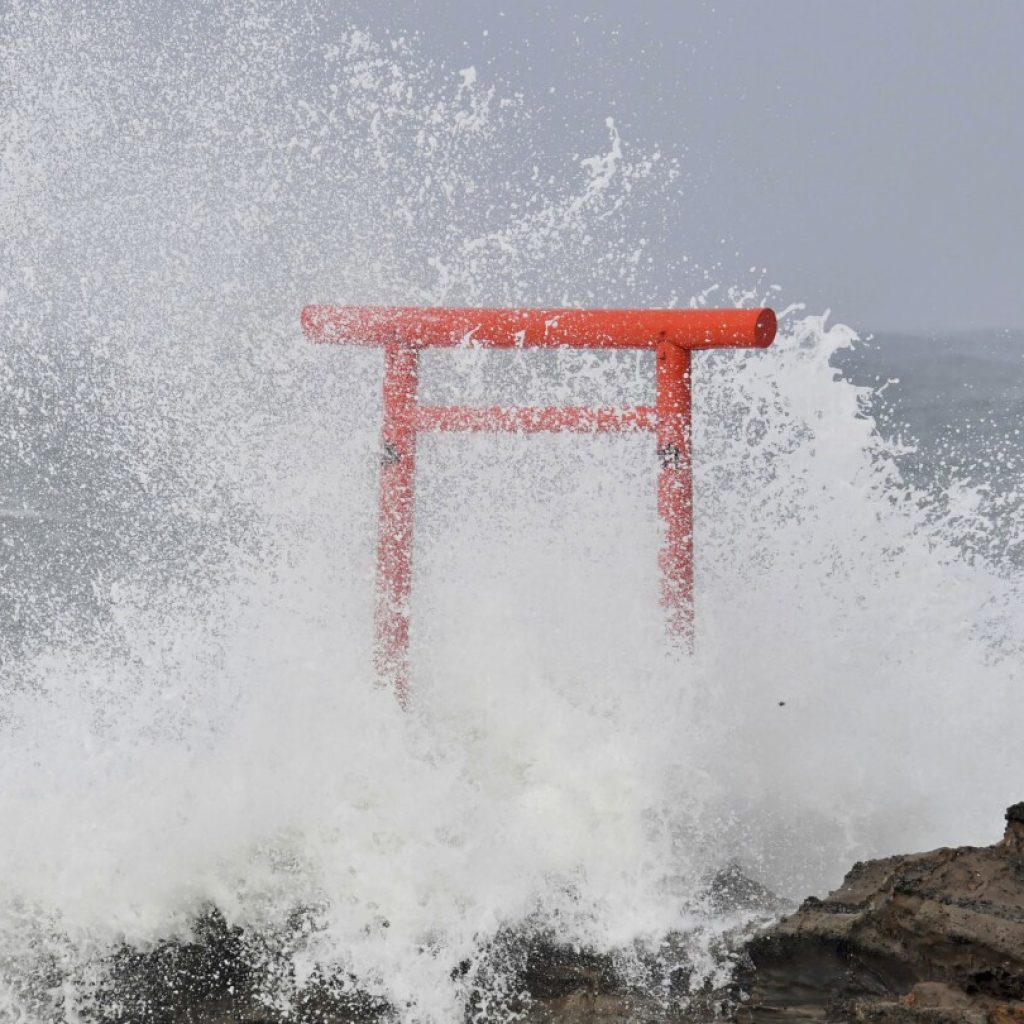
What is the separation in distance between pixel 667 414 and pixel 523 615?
76 centimetres

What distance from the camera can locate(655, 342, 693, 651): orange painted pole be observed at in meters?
3.53

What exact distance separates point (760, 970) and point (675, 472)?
5.33 ft

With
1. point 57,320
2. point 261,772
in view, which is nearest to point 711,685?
point 261,772

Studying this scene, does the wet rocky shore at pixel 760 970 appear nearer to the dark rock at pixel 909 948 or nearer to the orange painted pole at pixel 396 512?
the dark rock at pixel 909 948

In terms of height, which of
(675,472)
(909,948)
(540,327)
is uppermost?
(540,327)

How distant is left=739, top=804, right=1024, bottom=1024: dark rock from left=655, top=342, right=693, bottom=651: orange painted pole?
1.31 metres

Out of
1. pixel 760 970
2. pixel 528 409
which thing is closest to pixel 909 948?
pixel 760 970

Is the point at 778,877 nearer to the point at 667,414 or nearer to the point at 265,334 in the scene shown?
the point at 667,414

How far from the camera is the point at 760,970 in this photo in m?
2.26

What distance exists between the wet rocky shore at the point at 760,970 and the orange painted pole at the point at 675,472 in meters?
1.07

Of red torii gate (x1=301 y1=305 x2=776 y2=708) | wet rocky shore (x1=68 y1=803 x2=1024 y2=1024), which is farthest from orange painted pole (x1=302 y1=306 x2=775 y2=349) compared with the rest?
wet rocky shore (x1=68 y1=803 x2=1024 y2=1024)

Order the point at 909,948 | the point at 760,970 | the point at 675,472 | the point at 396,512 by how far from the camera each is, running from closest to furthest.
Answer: the point at 909,948 < the point at 760,970 < the point at 675,472 < the point at 396,512

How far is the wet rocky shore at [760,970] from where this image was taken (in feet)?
6.12

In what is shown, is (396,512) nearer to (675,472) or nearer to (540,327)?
(540,327)
